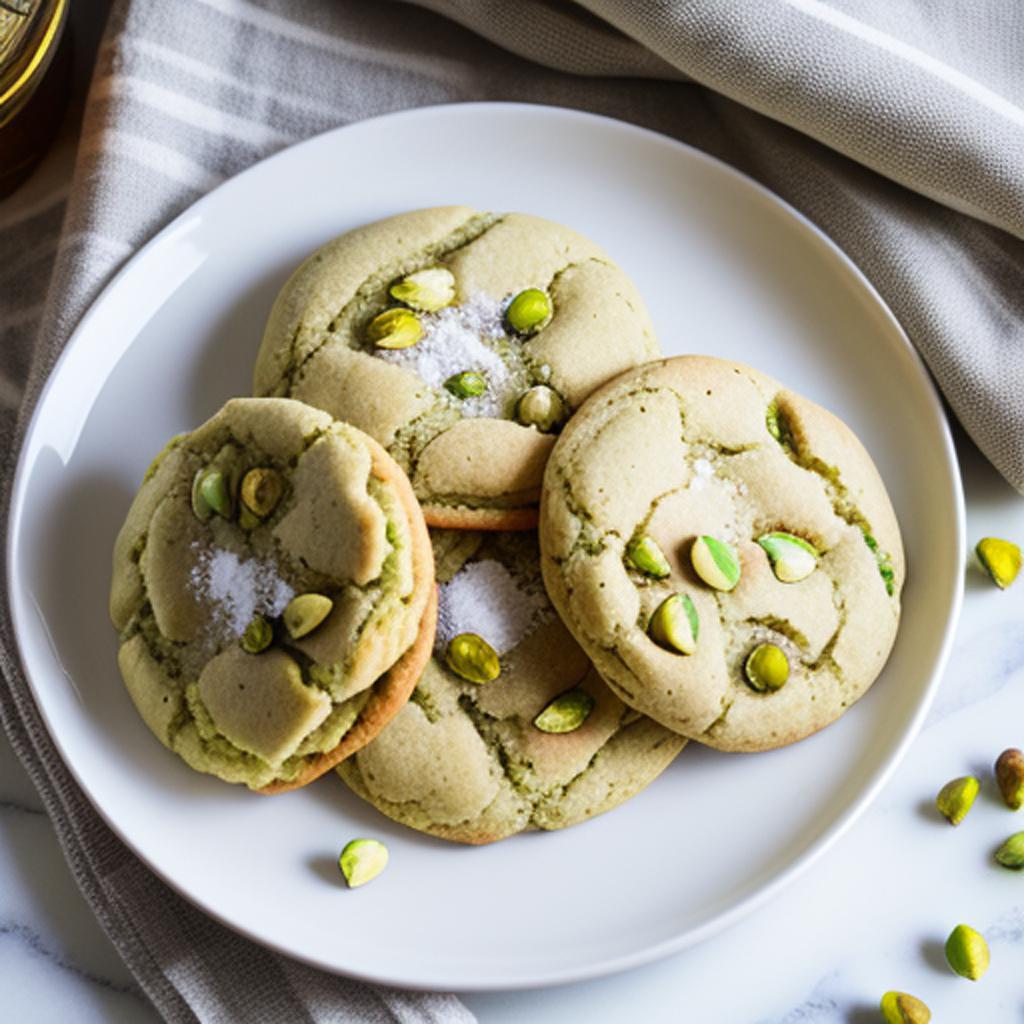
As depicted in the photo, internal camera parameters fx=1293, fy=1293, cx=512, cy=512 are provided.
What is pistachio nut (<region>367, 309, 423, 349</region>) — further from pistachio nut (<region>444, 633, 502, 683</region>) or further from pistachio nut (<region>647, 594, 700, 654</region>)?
pistachio nut (<region>647, 594, 700, 654</region>)

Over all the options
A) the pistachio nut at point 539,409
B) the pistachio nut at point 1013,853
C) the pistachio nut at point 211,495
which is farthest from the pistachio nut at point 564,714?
the pistachio nut at point 1013,853

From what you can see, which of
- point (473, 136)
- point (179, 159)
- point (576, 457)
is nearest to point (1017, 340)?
point (576, 457)

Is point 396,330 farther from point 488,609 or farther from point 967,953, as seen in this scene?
point 967,953

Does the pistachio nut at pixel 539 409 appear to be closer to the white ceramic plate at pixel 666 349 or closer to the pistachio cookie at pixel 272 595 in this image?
the pistachio cookie at pixel 272 595

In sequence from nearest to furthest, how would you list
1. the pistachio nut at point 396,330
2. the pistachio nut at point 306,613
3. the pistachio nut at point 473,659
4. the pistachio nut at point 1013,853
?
the pistachio nut at point 306,613, the pistachio nut at point 473,659, the pistachio nut at point 396,330, the pistachio nut at point 1013,853

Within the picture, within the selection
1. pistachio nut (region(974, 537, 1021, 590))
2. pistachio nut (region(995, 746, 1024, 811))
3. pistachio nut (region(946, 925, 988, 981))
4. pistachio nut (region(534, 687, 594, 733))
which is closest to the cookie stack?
pistachio nut (region(534, 687, 594, 733))

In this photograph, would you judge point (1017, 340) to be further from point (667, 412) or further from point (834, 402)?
point (667, 412)

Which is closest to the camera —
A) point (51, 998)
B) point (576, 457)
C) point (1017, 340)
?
point (576, 457)
